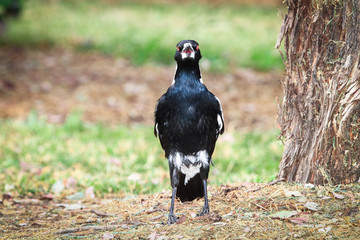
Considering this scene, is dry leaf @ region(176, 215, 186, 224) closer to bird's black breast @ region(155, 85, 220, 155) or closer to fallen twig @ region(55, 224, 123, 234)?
fallen twig @ region(55, 224, 123, 234)

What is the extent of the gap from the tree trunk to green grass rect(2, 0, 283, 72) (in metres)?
6.83

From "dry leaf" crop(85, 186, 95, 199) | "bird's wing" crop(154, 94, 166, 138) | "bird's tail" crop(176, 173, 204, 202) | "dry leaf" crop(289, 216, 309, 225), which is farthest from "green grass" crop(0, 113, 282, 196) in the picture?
"dry leaf" crop(289, 216, 309, 225)

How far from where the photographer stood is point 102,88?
27.9ft

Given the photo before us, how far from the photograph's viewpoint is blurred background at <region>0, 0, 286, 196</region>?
5.02 meters

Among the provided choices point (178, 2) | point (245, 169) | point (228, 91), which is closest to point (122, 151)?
point (245, 169)

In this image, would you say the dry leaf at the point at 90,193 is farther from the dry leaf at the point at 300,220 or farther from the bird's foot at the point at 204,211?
the dry leaf at the point at 300,220

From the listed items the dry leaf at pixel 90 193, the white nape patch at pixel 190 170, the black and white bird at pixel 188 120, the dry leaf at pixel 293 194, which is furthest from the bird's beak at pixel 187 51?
the dry leaf at pixel 90 193

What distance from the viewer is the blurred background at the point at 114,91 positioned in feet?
16.5

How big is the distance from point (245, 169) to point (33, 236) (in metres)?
2.63

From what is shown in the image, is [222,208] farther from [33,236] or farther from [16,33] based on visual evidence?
[16,33]

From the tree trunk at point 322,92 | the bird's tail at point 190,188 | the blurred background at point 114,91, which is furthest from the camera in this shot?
the blurred background at point 114,91

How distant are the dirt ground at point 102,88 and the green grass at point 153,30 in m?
0.46

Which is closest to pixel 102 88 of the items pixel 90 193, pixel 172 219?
pixel 90 193

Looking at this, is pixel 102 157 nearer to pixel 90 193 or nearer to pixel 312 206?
pixel 90 193
